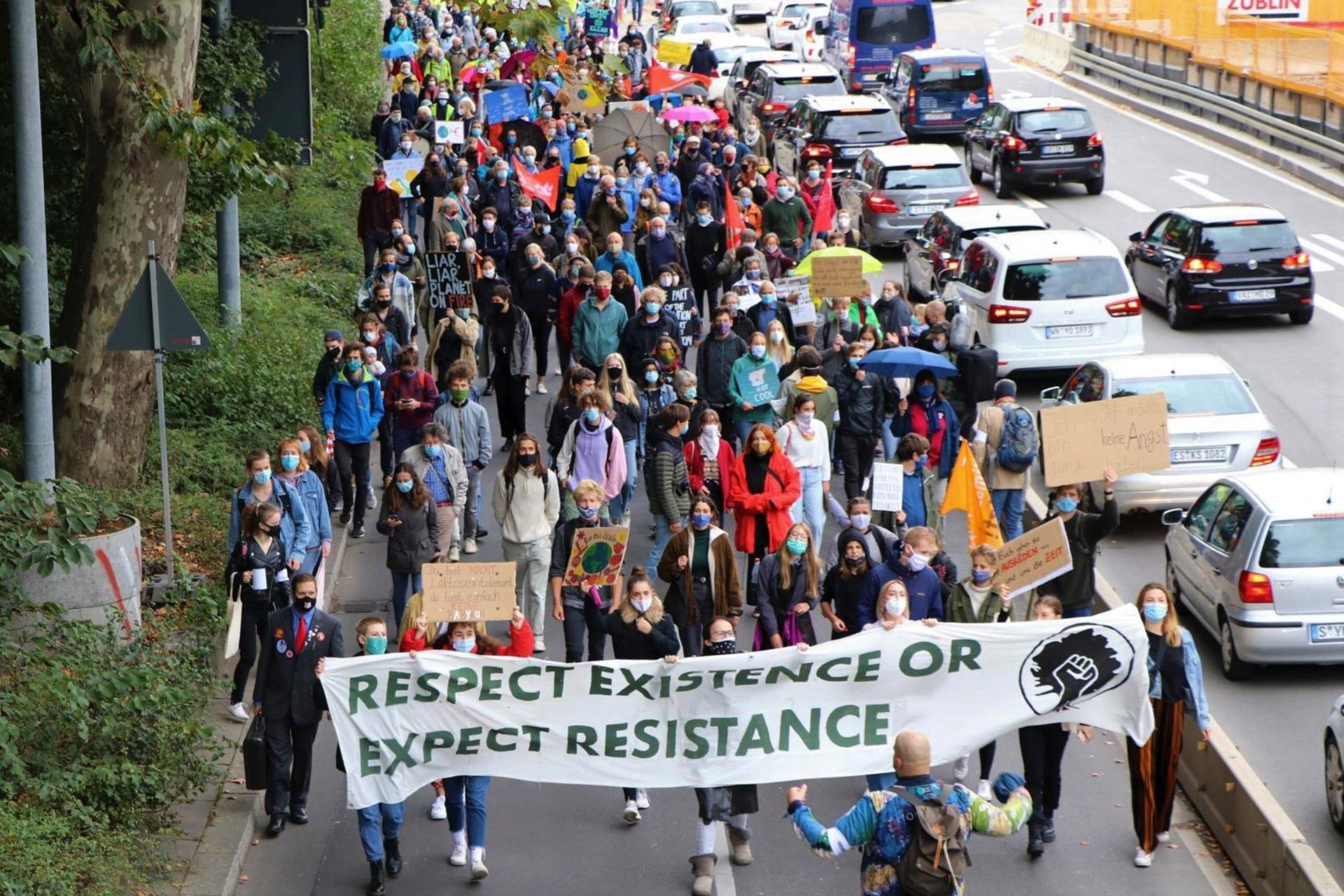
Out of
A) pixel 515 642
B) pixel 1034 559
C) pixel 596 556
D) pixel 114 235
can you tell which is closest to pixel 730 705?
pixel 515 642

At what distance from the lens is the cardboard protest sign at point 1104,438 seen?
13.5 m

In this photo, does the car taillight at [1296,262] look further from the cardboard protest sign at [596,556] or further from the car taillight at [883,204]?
the cardboard protest sign at [596,556]

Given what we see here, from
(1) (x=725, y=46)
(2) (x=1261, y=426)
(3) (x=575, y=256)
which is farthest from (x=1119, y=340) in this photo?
(1) (x=725, y=46)

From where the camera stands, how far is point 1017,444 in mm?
15352

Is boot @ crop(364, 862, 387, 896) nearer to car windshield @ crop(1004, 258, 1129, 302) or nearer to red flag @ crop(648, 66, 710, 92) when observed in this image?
car windshield @ crop(1004, 258, 1129, 302)

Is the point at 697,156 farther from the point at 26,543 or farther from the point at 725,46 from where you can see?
the point at 725,46

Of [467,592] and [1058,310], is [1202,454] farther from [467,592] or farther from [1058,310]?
[467,592]

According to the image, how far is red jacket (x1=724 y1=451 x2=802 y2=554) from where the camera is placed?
46.8 ft

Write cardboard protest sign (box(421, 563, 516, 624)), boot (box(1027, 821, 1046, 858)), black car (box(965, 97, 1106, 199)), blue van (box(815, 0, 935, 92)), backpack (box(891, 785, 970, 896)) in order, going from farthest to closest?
blue van (box(815, 0, 935, 92)) < black car (box(965, 97, 1106, 199)) < cardboard protest sign (box(421, 563, 516, 624)) < boot (box(1027, 821, 1046, 858)) < backpack (box(891, 785, 970, 896))

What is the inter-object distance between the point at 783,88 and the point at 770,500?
25627mm

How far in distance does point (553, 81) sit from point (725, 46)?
554 inches

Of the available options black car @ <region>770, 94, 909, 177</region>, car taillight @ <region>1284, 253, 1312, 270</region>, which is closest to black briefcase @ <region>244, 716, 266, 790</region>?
car taillight @ <region>1284, 253, 1312, 270</region>

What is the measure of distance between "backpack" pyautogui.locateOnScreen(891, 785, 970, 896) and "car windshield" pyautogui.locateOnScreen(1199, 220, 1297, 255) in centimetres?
1715

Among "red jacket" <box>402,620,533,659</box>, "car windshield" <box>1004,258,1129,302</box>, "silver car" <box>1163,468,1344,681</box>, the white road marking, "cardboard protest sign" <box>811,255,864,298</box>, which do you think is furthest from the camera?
the white road marking
